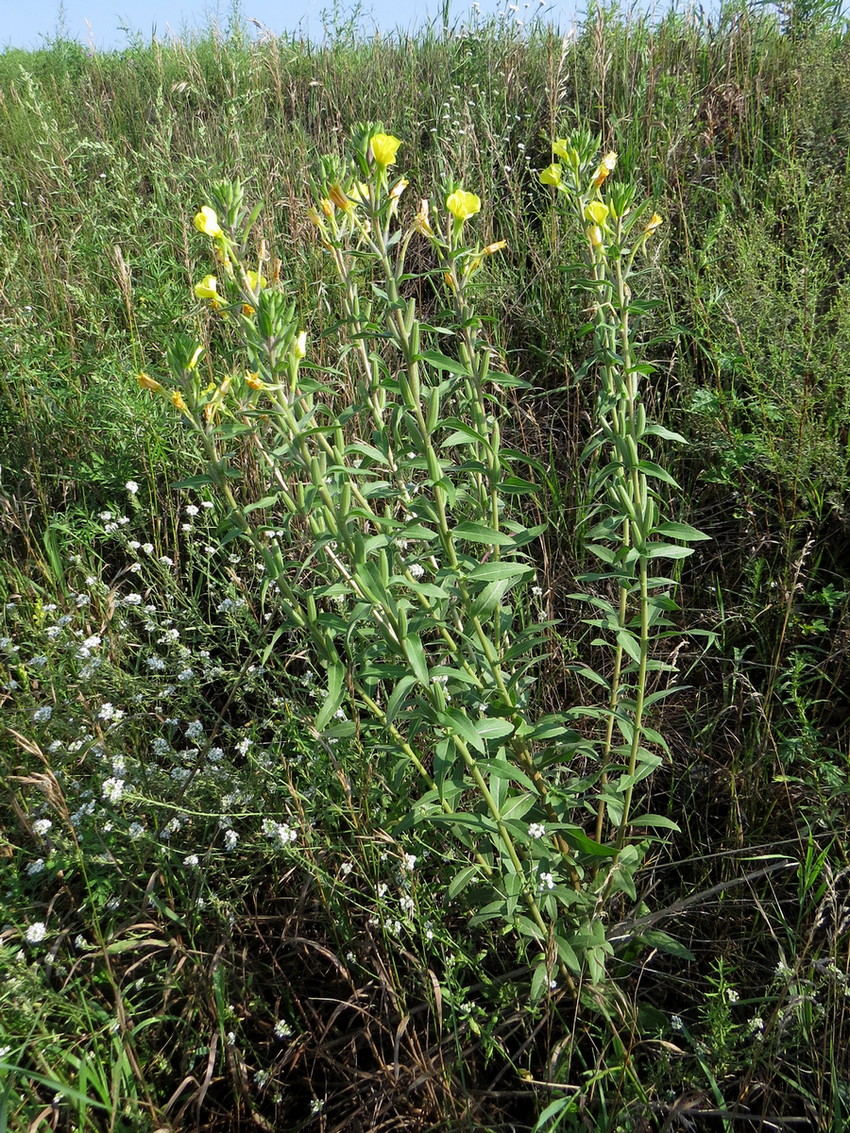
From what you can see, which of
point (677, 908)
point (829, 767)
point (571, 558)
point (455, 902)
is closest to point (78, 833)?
point (455, 902)

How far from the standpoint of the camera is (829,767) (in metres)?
1.80

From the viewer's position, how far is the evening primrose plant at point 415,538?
4.46 ft

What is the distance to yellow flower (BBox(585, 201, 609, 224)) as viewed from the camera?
1399mm

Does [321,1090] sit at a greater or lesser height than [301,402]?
lesser

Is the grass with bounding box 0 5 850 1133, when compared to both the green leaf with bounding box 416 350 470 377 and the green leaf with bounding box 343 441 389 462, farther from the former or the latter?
the green leaf with bounding box 343 441 389 462

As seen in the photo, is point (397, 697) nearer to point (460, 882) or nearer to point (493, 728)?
point (493, 728)

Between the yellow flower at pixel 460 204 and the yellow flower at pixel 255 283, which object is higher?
the yellow flower at pixel 460 204

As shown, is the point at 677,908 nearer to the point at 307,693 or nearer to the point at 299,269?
the point at 307,693

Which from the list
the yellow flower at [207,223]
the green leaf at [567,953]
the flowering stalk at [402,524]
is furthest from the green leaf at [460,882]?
the yellow flower at [207,223]

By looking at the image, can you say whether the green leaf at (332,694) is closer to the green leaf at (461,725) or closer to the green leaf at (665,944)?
the green leaf at (461,725)

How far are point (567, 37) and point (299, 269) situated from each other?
1.96 metres

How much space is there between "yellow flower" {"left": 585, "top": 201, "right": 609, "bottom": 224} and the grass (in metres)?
0.23

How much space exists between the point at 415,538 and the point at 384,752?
23.6 inches

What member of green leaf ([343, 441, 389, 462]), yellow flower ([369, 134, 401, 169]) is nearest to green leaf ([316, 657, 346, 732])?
green leaf ([343, 441, 389, 462])
